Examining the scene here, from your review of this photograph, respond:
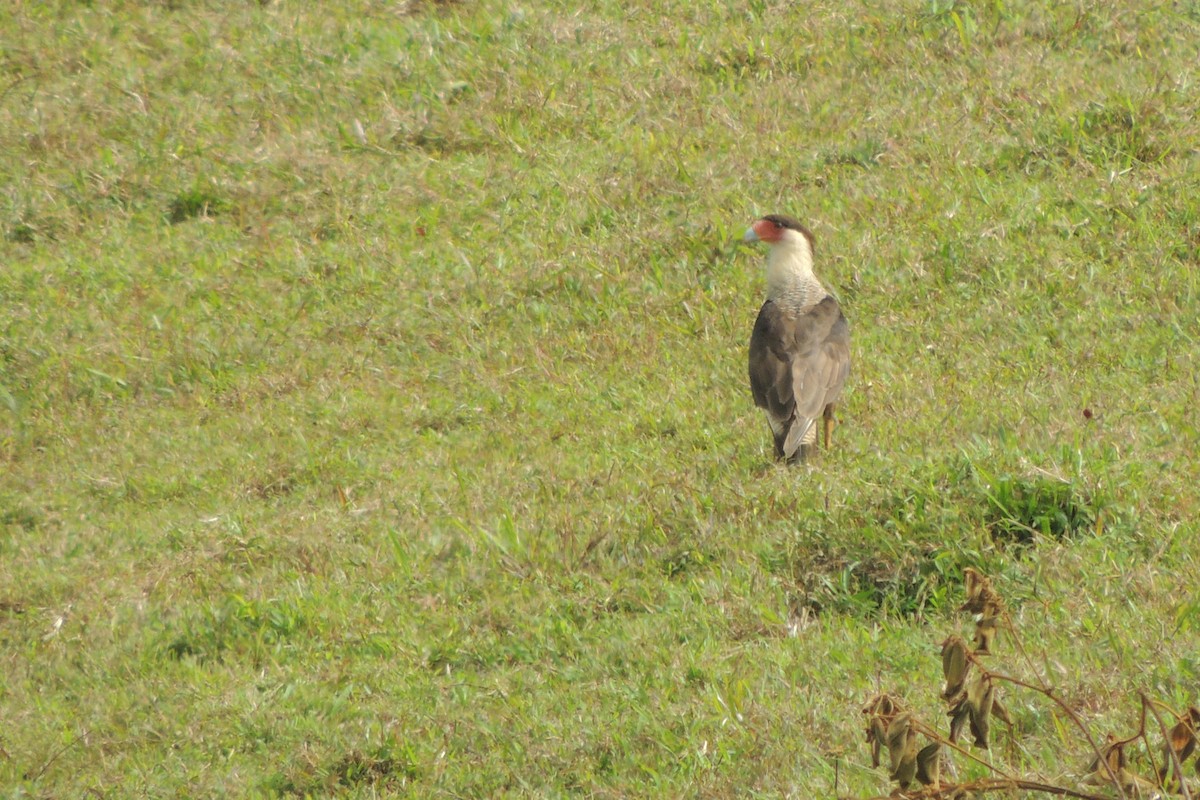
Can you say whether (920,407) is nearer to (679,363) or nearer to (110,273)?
(679,363)

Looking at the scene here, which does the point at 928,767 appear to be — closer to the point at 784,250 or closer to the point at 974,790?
the point at 974,790

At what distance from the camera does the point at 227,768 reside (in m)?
5.99

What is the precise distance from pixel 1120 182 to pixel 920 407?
2.61 m

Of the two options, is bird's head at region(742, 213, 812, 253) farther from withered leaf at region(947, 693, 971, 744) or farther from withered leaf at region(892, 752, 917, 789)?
withered leaf at region(892, 752, 917, 789)

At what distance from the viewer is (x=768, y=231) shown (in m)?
9.20

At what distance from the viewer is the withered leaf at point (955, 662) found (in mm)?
3158

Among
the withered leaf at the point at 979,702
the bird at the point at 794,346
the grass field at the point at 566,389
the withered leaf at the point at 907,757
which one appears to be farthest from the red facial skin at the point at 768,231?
the withered leaf at the point at 907,757

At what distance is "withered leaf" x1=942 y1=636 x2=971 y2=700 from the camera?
10.4 ft

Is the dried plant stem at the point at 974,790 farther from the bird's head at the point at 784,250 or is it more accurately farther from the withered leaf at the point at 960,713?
the bird's head at the point at 784,250

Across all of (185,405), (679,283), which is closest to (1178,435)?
(679,283)

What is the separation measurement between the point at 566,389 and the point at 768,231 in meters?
1.48

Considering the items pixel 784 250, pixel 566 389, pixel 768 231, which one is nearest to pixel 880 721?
pixel 566 389

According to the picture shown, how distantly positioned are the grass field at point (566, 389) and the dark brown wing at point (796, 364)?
8.3 inches

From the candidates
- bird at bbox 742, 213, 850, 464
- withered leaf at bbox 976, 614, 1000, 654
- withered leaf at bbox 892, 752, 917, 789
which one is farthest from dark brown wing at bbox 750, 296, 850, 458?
withered leaf at bbox 892, 752, 917, 789
